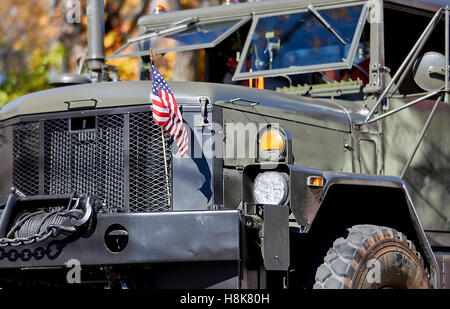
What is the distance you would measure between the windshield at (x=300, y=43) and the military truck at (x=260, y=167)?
0.01m

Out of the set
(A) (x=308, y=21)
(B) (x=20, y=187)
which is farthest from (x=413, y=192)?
(B) (x=20, y=187)

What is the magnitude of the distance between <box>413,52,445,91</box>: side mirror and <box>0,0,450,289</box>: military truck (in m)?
0.01

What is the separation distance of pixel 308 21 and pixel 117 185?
207 centimetres

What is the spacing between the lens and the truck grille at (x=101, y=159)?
5.09 m

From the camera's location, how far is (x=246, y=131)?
5.32 m

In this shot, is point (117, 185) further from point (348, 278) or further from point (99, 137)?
point (348, 278)

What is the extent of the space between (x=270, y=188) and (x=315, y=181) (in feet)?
0.86

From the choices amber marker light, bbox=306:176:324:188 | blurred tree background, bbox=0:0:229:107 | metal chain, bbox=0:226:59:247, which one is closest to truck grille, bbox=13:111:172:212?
metal chain, bbox=0:226:59:247

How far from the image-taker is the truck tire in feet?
16.2

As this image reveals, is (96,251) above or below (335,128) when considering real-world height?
below

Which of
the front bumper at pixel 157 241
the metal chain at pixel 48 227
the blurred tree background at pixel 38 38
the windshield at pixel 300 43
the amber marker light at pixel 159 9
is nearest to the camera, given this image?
the front bumper at pixel 157 241

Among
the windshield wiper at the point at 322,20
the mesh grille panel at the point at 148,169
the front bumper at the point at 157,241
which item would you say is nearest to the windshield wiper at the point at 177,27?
the windshield wiper at the point at 322,20

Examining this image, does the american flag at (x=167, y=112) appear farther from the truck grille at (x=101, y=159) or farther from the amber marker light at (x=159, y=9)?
the amber marker light at (x=159, y=9)

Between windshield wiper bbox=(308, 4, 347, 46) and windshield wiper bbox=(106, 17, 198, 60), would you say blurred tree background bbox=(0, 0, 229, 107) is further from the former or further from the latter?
windshield wiper bbox=(308, 4, 347, 46)
